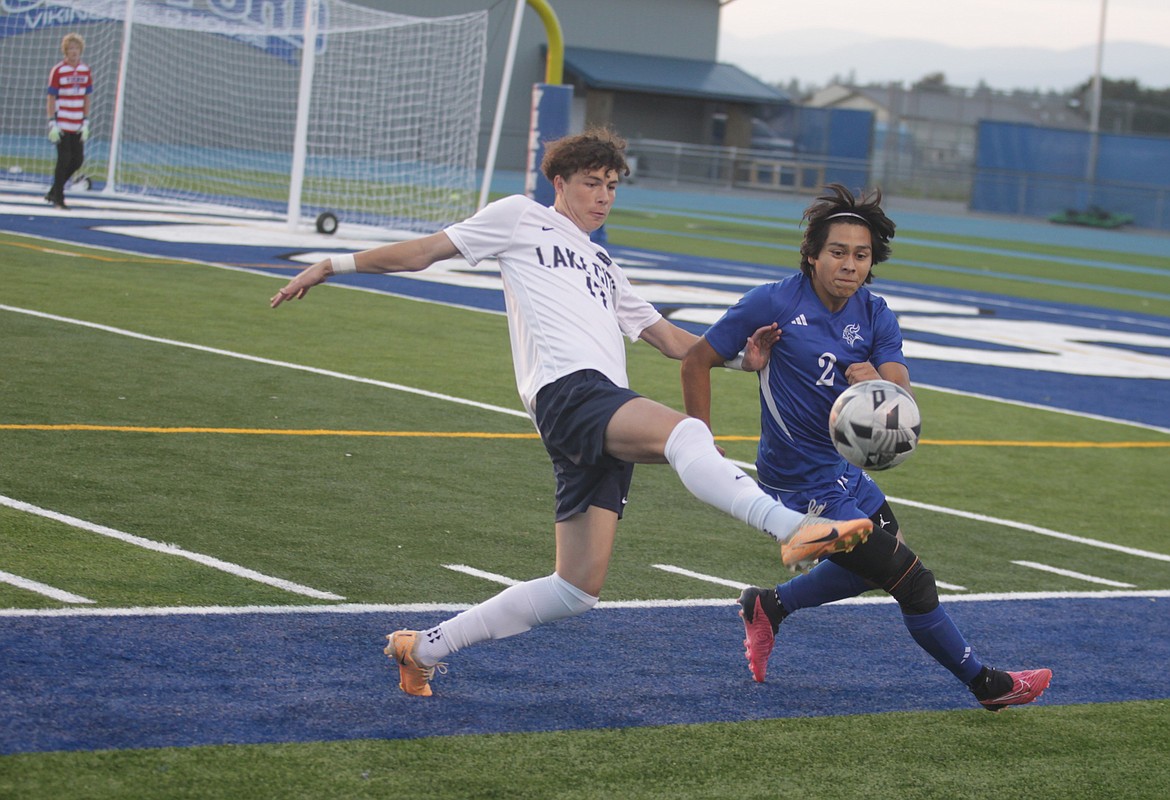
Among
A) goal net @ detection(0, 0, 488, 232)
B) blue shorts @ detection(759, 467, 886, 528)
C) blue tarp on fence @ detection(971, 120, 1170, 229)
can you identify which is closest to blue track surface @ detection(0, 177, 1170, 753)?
blue shorts @ detection(759, 467, 886, 528)

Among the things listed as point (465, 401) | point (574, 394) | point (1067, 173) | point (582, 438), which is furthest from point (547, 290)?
point (1067, 173)

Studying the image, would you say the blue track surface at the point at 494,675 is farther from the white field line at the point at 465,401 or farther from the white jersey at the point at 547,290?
the white field line at the point at 465,401

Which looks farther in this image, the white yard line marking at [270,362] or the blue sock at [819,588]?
the white yard line marking at [270,362]

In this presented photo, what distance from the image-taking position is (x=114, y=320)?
11805mm

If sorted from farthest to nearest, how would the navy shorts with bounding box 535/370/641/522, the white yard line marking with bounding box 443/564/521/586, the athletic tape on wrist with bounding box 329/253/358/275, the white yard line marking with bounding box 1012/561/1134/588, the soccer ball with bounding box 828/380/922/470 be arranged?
1. the white yard line marking with bounding box 1012/561/1134/588
2. the white yard line marking with bounding box 443/564/521/586
3. the athletic tape on wrist with bounding box 329/253/358/275
4. the soccer ball with bounding box 828/380/922/470
5. the navy shorts with bounding box 535/370/641/522

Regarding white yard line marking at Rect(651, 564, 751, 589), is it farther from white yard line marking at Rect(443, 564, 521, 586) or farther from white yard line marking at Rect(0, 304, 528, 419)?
white yard line marking at Rect(0, 304, 528, 419)

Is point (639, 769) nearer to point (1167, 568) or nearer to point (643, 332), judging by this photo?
point (643, 332)

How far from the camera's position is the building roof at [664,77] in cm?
5450

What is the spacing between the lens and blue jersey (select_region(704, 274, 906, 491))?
511 centimetres

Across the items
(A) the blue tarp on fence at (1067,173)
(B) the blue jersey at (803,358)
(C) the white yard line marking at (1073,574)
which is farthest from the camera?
(A) the blue tarp on fence at (1067,173)

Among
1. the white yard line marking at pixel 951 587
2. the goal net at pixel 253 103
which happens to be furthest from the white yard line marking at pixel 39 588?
the goal net at pixel 253 103

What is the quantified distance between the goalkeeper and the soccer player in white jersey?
17.0 meters

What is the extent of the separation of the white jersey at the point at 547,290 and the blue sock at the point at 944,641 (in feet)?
4.14

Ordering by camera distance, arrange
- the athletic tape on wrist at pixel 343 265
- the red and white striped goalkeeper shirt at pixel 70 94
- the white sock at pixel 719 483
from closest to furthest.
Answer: the white sock at pixel 719 483 → the athletic tape on wrist at pixel 343 265 → the red and white striped goalkeeper shirt at pixel 70 94
